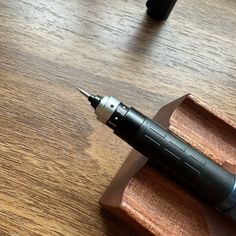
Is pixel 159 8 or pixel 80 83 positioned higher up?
pixel 159 8

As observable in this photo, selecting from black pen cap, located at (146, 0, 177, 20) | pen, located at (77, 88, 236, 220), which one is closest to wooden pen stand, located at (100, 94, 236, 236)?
pen, located at (77, 88, 236, 220)

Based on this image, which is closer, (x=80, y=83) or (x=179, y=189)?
(x=179, y=189)

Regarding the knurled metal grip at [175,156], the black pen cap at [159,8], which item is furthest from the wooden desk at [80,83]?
the knurled metal grip at [175,156]

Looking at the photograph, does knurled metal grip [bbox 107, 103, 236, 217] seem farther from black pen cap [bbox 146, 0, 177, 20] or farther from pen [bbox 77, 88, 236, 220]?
black pen cap [bbox 146, 0, 177, 20]

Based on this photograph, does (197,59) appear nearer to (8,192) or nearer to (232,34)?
(232,34)

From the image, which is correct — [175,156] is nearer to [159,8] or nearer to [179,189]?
[179,189]

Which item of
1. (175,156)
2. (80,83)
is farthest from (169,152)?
(80,83)
